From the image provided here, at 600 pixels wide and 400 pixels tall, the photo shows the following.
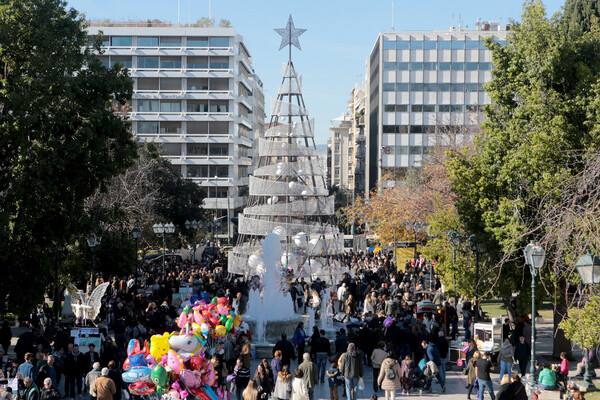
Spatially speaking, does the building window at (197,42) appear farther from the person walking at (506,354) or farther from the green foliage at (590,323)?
the green foliage at (590,323)

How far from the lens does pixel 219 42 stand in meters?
84.2

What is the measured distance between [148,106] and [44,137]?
6228cm

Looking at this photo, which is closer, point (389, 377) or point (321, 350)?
point (389, 377)

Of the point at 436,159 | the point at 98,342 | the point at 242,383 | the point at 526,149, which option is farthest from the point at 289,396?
the point at 436,159

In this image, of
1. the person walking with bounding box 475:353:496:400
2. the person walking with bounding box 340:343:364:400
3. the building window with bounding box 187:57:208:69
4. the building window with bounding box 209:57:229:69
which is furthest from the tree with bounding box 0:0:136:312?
the building window with bounding box 209:57:229:69

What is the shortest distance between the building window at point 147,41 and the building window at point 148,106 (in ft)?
19.7

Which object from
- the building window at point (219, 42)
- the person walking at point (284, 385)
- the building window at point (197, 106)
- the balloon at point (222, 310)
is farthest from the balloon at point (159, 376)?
the building window at point (219, 42)

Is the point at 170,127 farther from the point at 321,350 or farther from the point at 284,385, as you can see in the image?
the point at 284,385

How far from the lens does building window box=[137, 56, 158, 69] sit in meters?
83.1

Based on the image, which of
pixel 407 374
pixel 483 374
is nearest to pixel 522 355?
pixel 483 374

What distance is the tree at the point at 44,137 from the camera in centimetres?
2116

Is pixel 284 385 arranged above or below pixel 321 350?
below

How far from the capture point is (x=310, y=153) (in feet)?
108

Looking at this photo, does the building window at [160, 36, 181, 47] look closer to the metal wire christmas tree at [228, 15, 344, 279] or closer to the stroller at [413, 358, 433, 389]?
the metal wire christmas tree at [228, 15, 344, 279]
